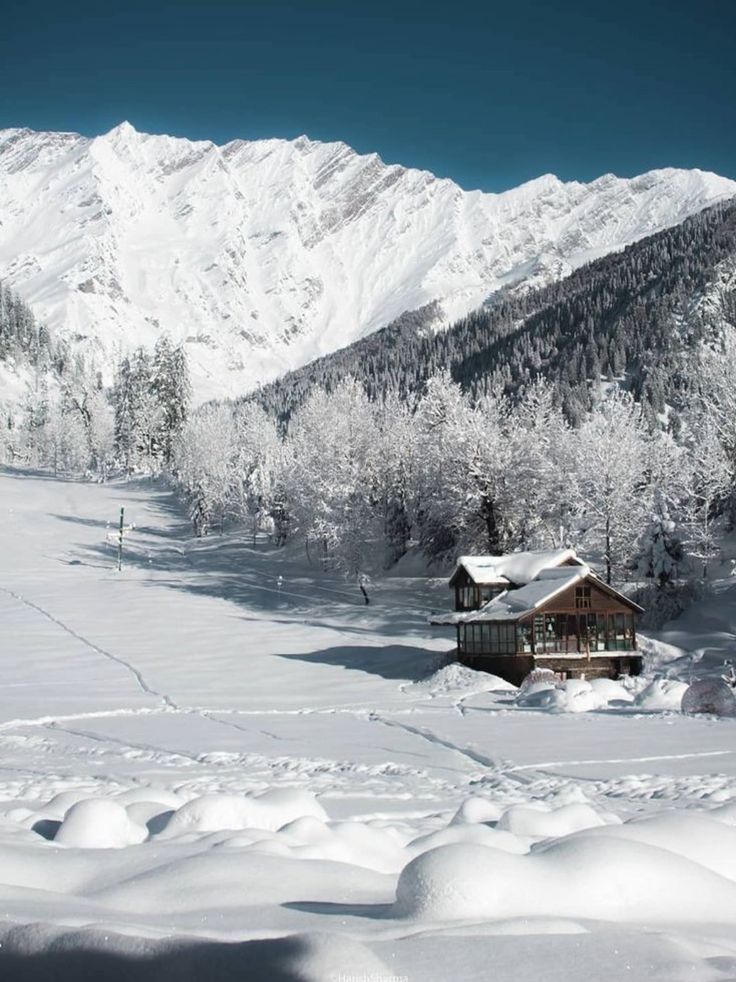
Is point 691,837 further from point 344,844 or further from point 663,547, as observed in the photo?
point 663,547

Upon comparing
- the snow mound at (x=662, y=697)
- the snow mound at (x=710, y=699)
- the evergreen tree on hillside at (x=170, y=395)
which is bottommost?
the snow mound at (x=662, y=697)

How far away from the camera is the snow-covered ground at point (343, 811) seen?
3.60m

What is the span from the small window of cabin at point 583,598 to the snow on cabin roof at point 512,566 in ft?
6.56

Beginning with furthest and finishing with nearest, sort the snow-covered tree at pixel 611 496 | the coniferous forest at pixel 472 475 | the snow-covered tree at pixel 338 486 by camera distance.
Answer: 1. the snow-covered tree at pixel 338 486
2. the snow-covered tree at pixel 611 496
3. the coniferous forest at pixel 472 475

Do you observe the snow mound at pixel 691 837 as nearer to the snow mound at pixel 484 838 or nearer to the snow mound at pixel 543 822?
the snow mound at pixel 484 838

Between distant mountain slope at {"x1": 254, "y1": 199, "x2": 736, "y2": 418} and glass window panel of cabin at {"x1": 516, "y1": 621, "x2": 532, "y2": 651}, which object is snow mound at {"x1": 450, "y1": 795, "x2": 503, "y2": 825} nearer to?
glass window panel of cabin at {"x1": 516, "y1": 621, "x2": 532, "y2": 651}

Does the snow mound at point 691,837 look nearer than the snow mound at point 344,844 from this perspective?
Yes

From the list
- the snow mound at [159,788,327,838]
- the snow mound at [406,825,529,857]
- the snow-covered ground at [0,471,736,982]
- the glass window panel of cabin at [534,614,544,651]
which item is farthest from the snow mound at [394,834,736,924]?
the glass window panel of cabin at [534,614,544,651]

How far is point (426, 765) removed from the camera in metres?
18.2

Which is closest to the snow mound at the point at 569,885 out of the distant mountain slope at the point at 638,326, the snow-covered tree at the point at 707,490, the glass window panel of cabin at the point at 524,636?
the glass window panel of cabin at the point at 524,636

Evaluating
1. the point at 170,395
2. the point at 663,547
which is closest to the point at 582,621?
the point at 663,547

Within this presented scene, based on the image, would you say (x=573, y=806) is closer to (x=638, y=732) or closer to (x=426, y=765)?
(x=426, y=765)

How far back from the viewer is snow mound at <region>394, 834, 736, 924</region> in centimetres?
445

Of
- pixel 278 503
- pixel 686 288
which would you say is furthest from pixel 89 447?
pixel 686 288
